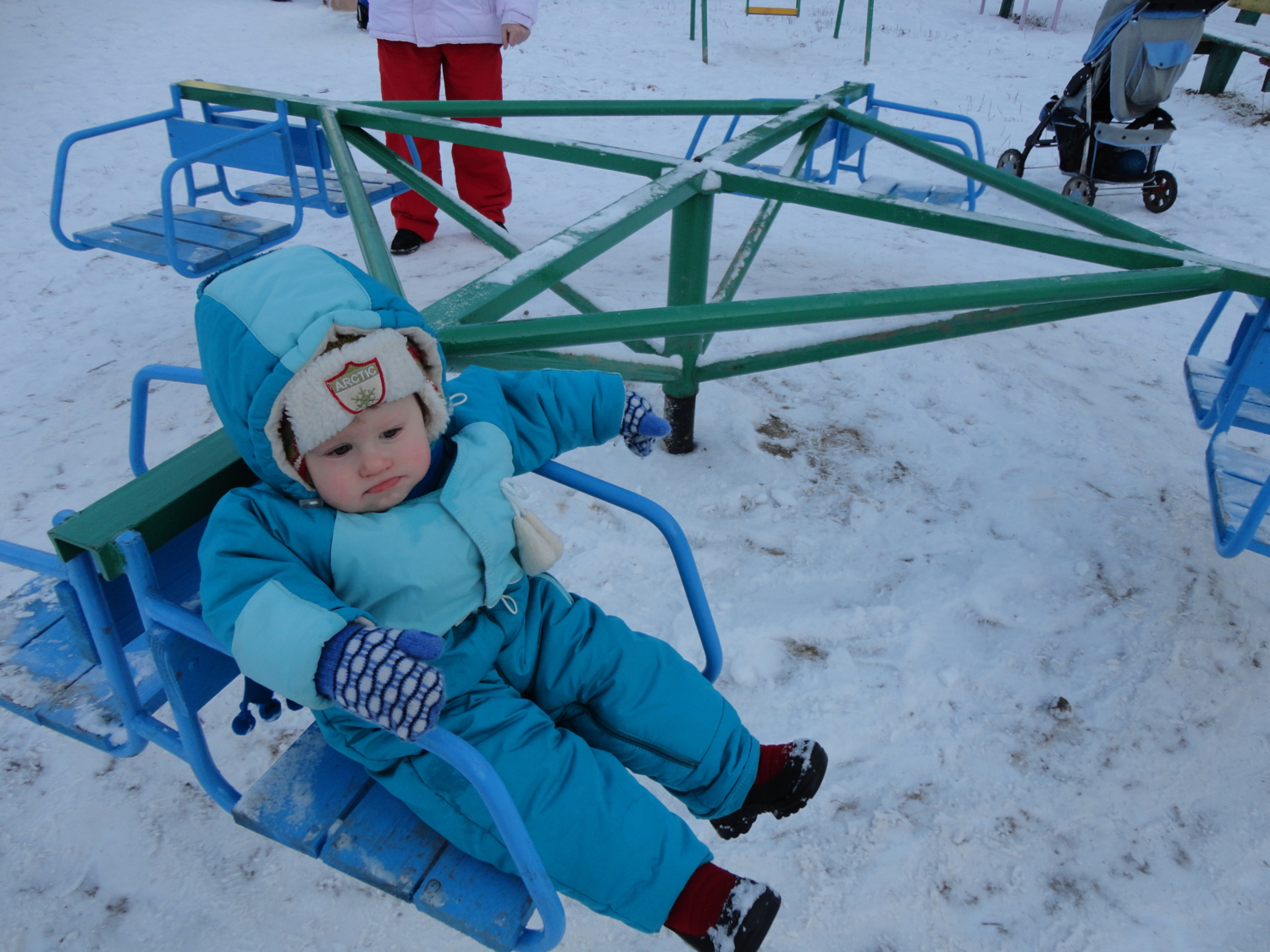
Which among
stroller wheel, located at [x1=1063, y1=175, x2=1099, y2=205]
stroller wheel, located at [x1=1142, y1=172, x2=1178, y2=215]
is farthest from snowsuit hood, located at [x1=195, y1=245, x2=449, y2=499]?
stroller wheel, located at [x1=1142, y1=172, x2=1178, y2=215]

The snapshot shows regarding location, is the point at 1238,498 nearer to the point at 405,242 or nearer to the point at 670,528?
the point at 670,528

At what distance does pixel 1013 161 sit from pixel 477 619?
5.46 metres

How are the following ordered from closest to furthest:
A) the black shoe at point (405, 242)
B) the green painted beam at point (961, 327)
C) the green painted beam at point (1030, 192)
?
1. the green painted beam at point (961, 327)
2. the green painted beam at point (1030, 192)
3. the black shoe at point (405, 242)

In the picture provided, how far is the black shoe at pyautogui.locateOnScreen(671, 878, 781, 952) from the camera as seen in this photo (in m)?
1.23

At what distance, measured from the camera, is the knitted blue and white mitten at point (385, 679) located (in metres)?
0.98

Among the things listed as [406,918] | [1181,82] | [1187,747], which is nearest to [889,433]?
[1187,747]

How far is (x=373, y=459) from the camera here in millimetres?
1175

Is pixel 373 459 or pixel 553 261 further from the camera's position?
pixel 553 261

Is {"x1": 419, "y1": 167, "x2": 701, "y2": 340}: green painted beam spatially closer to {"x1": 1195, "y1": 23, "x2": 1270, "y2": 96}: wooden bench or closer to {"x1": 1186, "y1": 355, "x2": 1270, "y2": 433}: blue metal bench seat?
{"x1": 1186, "y1": 355, "x2": 1270, "y2": 433}: blue metal bench seat

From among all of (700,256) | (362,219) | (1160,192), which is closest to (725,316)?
(700,256)

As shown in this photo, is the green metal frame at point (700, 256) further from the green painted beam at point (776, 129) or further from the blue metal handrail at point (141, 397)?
the blue metal handrail at point (141, 397)

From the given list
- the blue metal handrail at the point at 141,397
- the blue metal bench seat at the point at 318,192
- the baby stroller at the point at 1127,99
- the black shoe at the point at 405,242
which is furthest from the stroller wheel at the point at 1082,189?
the blue metal handrail at the point at 141,397

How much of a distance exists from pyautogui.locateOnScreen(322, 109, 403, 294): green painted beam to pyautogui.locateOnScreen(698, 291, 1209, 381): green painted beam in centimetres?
107

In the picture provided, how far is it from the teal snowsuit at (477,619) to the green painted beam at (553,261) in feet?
0.60
